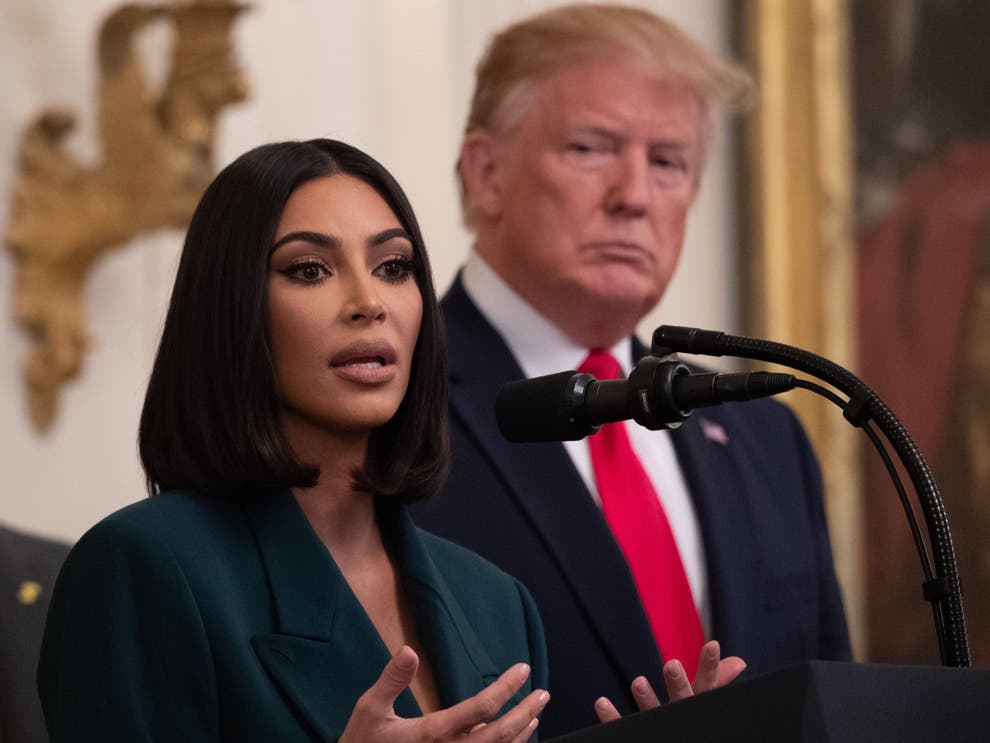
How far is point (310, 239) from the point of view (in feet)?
7.14

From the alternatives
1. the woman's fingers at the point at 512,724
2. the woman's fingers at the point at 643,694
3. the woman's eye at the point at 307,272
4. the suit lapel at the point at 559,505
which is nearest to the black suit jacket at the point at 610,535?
the suit lapel at the point at 559,505

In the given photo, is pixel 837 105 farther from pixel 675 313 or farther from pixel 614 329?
pixel 614 329

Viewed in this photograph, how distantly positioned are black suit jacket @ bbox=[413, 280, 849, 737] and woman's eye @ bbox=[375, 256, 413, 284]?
0.68 m

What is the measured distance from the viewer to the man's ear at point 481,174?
3.45 meters

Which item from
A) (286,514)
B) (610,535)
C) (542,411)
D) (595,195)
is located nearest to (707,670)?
(542,411)

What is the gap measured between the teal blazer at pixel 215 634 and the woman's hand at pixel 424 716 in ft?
0.56

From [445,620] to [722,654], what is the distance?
91 cm

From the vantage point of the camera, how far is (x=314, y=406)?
216 centimetres

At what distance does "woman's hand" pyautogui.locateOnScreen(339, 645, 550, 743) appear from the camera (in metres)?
1.82

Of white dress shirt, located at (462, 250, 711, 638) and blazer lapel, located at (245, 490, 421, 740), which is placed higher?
white dress shirt, located at (462, 250, 711, 638)

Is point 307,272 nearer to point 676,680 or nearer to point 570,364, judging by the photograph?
point 676,680

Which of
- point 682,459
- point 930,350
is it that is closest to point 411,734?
point 682,459

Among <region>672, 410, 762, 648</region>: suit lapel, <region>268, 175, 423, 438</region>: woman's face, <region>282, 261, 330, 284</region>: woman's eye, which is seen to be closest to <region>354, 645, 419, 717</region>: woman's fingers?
<region>268, 175, 423, 438</region>: woman's face

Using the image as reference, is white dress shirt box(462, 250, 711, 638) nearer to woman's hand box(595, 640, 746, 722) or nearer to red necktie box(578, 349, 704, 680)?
red necktie box(578, 349, 704, 680)
